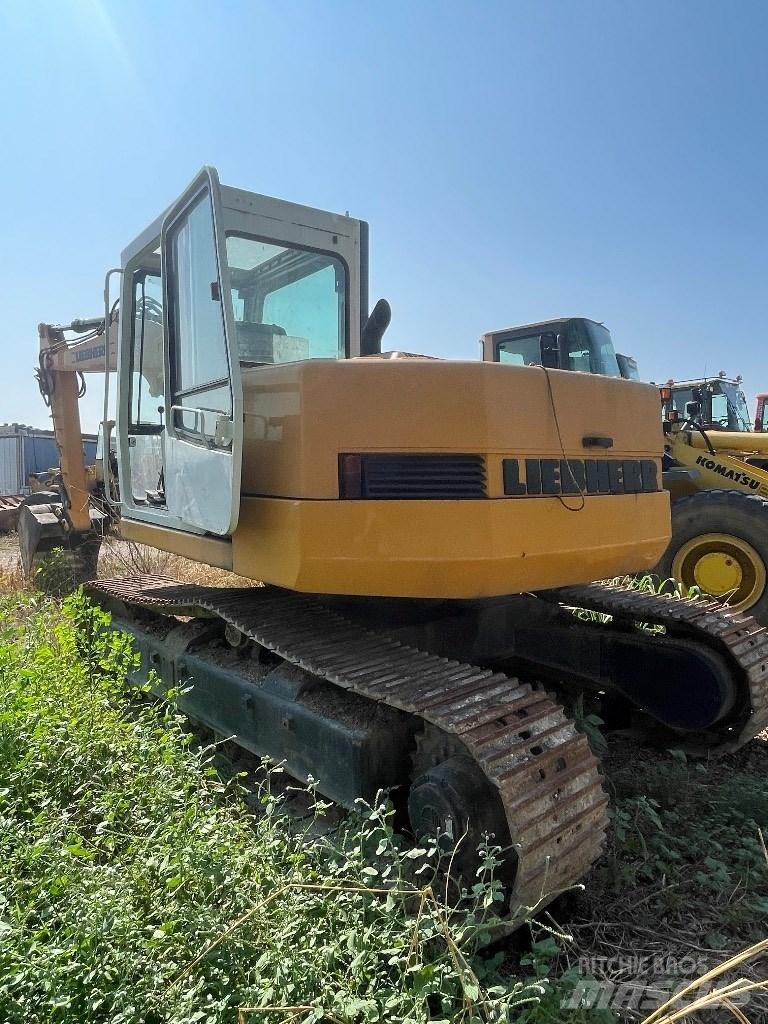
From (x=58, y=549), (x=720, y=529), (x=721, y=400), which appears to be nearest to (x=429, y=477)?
(x=720, y=529)

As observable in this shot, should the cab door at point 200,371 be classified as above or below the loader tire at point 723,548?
above

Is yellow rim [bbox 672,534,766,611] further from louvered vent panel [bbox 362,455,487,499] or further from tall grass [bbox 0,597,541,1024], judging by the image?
tall grass [bbox 0,597,541,1024]

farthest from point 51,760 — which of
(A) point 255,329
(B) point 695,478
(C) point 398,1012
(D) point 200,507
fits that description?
(B) point 695,478

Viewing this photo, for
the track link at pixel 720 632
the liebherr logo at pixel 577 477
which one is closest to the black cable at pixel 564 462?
the liebherr logo at pixel 577 477

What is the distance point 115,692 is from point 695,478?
5.46 metres

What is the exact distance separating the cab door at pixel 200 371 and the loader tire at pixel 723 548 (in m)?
4.46

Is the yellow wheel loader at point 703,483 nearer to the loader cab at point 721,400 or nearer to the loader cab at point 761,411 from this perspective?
the loader cab at point 721,400

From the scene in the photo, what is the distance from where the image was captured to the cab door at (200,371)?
8.71ft

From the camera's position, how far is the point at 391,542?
8.27ft

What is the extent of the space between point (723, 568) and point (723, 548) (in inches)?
6.6

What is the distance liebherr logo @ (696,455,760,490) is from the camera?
6.58m

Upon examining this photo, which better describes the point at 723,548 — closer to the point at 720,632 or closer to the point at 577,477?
the point at 720,632

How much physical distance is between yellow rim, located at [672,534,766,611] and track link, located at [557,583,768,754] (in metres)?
2.45

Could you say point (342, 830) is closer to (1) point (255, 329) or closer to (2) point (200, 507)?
(2) point (200, 507)
